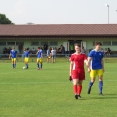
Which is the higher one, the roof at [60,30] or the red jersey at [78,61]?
Result: the roof at [60,30]

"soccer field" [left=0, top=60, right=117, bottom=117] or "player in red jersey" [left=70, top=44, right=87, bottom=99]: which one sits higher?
"player in red jersey" [left=70, top=44, right=87, bottom=99]

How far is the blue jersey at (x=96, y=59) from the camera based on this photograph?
49.4ft

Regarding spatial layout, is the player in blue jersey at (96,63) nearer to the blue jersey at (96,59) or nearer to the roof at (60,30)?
the blue jersey at (96,59)

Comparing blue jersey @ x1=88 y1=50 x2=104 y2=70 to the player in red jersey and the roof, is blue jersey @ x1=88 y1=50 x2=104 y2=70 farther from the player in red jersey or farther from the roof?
the roof

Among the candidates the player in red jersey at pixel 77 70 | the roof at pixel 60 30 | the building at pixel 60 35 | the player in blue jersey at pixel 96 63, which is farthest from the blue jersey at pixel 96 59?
the roof at pixel 60 30

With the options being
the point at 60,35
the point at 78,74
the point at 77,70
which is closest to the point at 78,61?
the point at 77,70

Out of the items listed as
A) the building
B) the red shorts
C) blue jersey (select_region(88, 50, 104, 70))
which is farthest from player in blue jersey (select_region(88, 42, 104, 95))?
the building

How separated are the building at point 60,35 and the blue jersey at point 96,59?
143ft

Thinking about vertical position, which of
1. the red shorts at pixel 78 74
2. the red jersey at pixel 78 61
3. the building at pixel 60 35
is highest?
the building at pixel 60 35

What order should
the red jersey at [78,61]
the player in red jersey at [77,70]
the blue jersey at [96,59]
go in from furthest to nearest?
the blue jersey at [96,59] → the red jersey at [78,61] → the player in red jersey at [77,70]

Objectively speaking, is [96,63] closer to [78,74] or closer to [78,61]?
[78,61]

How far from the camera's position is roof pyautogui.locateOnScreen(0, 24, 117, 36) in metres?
59.6

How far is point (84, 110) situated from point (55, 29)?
5191 centimetres
